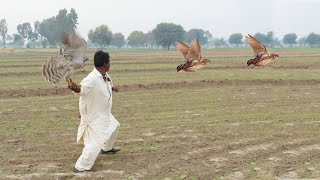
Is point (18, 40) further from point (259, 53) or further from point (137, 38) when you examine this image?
point (259, 53)

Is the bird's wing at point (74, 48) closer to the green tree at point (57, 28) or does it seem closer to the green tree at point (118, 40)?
the green tree at point (57, 28)

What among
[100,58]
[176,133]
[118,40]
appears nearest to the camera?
[100,58]

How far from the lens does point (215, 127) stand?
34.8 ft

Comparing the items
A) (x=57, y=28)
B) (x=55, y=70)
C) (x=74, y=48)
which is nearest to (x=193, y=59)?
(x=74, y=48)

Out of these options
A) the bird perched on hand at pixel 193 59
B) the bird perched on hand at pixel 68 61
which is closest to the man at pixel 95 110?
the bird perched on hand at pixel 68 61

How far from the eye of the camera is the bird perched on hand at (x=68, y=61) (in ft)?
18.6

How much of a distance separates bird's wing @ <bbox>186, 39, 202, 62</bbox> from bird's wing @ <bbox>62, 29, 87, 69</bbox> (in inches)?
53.1

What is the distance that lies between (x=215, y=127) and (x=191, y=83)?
980 cm

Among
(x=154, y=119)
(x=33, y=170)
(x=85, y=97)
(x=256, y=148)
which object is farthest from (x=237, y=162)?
(x=154, y=119)

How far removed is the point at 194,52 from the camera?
5.57 meters

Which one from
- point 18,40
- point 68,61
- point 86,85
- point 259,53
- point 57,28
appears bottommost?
point 18,40

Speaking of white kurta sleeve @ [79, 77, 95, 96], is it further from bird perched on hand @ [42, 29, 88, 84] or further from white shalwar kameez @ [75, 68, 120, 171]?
bird perched on hand @ [42, 29, 88, 84]

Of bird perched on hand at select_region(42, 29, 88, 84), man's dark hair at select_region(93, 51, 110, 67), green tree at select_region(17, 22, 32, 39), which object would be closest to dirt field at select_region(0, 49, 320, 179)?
man's dark hair at select_region(93, 51, 110, 67)

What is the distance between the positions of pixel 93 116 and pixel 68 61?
5.27 ft
